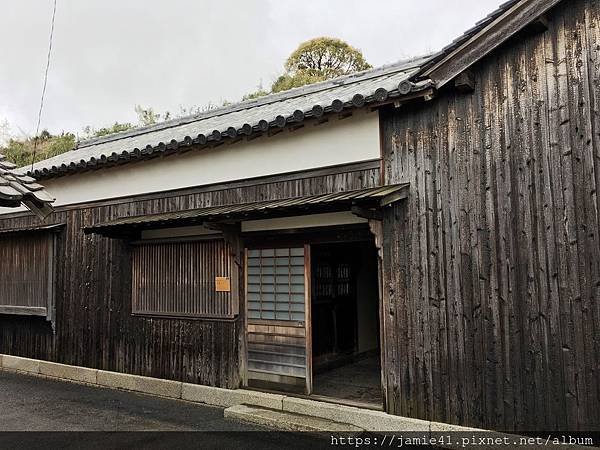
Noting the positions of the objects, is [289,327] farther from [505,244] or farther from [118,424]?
[505,244]

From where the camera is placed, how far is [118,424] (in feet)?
20.5

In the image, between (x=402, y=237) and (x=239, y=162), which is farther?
(x=239, y=162)

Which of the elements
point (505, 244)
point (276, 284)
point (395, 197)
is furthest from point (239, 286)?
point (505, 244)

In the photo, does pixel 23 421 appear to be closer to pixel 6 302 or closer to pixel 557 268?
pixel 6 302

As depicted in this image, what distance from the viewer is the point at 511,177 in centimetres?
496

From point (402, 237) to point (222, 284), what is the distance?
10.1 feet

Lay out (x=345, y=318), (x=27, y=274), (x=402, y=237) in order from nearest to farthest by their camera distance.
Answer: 1. (x=402, y=237)
2. (x=345, y=318)
3. (x=27, y=274)

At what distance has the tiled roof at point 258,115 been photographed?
19.0ft

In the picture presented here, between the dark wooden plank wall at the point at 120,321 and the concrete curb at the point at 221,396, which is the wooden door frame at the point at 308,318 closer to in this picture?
the concrete curb at the point at 221,396

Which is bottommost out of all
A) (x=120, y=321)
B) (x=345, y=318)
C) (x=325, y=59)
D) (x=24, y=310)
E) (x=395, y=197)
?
(x=345, y=318)

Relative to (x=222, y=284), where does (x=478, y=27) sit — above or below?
above

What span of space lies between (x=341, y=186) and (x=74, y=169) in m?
5.82

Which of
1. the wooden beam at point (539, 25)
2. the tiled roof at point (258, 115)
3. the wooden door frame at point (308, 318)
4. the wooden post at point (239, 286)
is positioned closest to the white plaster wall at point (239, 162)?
the tiled roof at point (258, 115)

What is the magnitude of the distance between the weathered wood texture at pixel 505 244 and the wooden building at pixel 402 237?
0.02 metres
